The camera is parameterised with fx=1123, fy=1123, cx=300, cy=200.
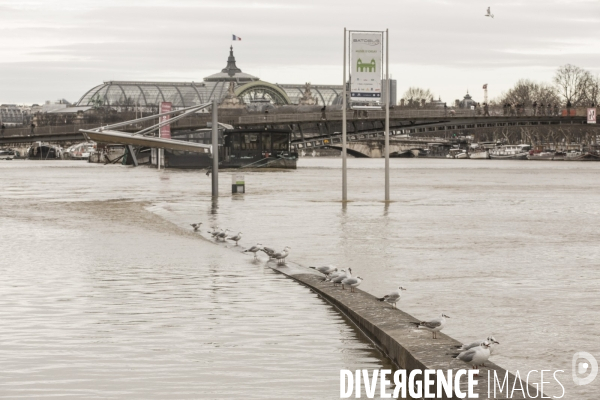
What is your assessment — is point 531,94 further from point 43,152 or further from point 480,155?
point 43,152

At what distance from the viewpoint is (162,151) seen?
105812 millimetres

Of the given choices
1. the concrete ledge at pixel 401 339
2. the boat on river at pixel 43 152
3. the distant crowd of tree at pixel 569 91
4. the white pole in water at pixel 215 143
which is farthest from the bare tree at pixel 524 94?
the concrete ledge at pixel 401 339

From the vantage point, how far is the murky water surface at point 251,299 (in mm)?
10102

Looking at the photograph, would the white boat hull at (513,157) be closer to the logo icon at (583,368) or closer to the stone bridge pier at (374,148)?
the stone bridge pier at (374,148)

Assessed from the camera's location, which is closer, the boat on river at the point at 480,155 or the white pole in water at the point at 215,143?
the white pole in water at the point at 215,143

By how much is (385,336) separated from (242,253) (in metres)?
10.8

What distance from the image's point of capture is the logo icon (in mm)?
9523

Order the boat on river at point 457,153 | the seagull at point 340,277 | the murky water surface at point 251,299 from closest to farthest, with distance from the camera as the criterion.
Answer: the murky water surface at point 251,299 → the seagull at point 340,277 → the boat on river at point 457,153

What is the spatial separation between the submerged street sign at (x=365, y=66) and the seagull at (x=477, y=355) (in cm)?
3071

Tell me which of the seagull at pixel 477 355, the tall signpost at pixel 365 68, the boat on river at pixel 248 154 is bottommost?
the boat on river at pixel 248 154

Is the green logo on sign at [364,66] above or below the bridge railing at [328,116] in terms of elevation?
above

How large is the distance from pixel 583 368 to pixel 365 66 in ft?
100

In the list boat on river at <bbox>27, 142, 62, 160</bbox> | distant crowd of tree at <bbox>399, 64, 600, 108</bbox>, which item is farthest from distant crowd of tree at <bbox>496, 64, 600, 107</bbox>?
boat on river at <bbox>27, 142, 62, 160</bbox>

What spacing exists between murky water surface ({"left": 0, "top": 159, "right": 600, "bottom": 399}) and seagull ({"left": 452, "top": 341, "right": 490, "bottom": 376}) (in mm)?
814
